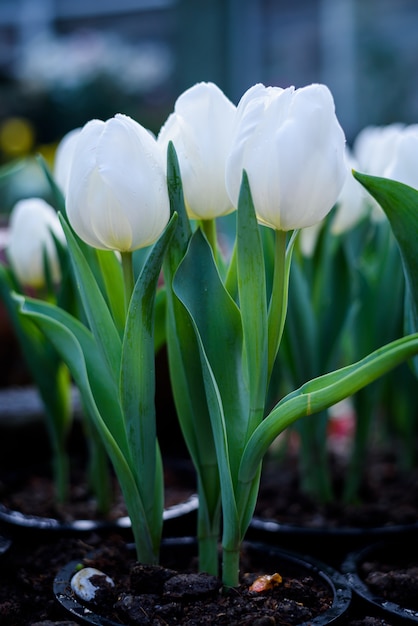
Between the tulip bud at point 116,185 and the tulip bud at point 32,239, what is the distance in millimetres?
369

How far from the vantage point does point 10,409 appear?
1548 millimetres

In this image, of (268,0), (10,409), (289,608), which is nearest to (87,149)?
(289,608)

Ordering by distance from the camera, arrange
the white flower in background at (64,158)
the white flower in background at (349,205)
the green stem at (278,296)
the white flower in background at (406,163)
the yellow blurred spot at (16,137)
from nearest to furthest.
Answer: the green stem at (278,296) < the white flower in background at (406,163) < the white flower in background at (64,158) < the white flower in background at (349,205) < the yellow blurred spot at (16,137)

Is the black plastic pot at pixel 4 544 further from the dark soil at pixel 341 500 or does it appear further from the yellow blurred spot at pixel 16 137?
the yellow blurred spot at pixel 16 137

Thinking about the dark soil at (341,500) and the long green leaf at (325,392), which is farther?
the dark soil at (341,500)

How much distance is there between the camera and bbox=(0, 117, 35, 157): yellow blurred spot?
5125 millimetres

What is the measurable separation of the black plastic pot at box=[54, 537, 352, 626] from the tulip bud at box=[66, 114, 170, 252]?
0.34 metres

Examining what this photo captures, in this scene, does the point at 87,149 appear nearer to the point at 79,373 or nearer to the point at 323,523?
the point at 79,373

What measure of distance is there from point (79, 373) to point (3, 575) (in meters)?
0.31

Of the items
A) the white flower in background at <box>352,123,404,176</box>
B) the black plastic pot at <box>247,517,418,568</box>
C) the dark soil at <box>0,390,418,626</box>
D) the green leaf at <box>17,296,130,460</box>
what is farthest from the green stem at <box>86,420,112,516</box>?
the white flower in background at <box>352,123,404,176</box>

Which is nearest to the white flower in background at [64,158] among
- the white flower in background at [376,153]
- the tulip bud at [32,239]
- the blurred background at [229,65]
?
the tulip bud at [32,239]

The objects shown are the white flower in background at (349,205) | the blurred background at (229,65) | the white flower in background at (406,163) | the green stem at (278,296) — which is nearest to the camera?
the green stem at (278,296)

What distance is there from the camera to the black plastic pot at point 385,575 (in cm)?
85

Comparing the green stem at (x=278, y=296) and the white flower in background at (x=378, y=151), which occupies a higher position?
the white flower in background at (x=378, y=151)
